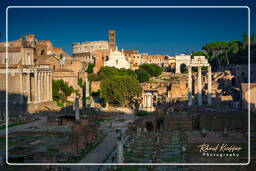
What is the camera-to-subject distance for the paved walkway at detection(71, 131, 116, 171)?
1897 cm

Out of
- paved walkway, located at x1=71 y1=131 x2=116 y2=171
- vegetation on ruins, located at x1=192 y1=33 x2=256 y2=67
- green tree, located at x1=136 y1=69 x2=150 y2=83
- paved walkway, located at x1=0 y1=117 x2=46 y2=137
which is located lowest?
paved walkway, located at x1=71 y1=131 x2=116 y2=171

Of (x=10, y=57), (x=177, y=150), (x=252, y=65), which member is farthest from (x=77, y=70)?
(x=177, y=150)

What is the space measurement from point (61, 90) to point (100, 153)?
40.3m

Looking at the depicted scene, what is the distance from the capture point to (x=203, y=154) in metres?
18.6

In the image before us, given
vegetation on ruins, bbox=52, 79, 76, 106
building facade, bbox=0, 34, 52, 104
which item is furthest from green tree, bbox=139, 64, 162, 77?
building facade, bbox=0, 34, 52, 104

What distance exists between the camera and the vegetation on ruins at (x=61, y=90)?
61.0 m

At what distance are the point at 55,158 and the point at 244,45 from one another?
62.0 m

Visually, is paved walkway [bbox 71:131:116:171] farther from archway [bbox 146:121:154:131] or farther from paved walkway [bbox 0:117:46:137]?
paved walkway [bbox 0:117:46:137]

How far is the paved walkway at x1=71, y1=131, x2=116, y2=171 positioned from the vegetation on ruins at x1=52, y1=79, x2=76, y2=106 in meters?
31.9

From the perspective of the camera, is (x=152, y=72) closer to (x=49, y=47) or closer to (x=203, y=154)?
(x=49, y=47)

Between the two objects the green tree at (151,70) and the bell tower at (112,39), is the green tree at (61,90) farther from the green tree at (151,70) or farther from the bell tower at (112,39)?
the bell tower at (112,39)

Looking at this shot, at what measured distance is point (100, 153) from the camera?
2347cm

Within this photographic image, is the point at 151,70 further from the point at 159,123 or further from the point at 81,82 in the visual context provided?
the point at 159,123

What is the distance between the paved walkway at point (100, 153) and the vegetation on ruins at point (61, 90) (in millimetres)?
31910
